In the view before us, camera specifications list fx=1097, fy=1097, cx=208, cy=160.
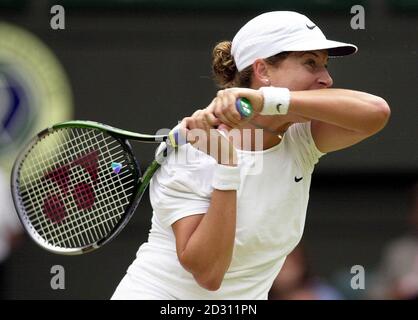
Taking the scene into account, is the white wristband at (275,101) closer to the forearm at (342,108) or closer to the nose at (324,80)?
the forearm at (342,108)

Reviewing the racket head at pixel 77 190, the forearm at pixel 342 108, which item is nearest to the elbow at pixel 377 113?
the forearm at pixel 342 108

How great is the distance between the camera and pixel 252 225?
8.98 feet

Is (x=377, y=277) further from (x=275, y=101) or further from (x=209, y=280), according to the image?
(x=275, y=101)

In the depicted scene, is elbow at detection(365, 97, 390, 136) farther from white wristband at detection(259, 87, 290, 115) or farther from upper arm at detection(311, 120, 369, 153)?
white wristband at detection(259, 87, 290, 115)

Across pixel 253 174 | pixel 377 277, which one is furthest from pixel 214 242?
pixel 377 277

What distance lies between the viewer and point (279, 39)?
2.77m

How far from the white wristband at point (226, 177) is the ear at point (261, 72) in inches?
11.1

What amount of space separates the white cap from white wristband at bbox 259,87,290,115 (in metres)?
0.17

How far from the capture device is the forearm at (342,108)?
2.61 meters

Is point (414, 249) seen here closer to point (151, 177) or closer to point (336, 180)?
point (336, 180)

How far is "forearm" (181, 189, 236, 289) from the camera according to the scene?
2.65m

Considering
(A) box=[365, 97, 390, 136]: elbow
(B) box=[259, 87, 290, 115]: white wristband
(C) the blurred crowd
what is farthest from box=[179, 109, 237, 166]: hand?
(C) the blurred crowd

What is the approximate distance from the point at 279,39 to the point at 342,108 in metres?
0.26

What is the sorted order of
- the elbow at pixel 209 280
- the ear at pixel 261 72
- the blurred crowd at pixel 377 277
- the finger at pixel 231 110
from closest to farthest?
the finger at pixel 231 110
the elbow at pixel 209 280
the ear at pixel 261 72
the blurred crowd at pixel 377 277
